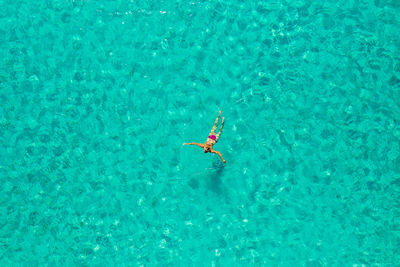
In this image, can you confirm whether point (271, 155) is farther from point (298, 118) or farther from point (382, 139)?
point (382, 139)

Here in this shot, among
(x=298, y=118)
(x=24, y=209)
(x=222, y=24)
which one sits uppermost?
(x=222, y=24)

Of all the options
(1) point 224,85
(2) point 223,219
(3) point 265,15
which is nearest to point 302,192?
(2) point 223,219

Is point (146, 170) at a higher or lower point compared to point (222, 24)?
lower

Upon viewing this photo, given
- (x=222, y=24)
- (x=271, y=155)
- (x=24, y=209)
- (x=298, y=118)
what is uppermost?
(x=222, y=24)

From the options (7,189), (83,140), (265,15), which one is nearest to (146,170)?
(83,140)

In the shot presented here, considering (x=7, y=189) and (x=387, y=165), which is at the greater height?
(x=387, y=165)

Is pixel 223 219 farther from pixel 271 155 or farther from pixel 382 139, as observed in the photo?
pixel 382 139
